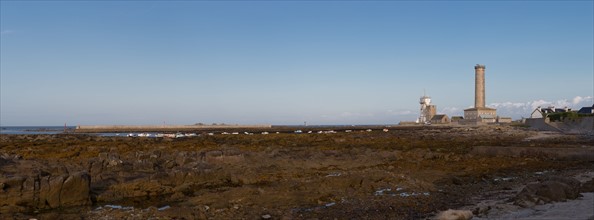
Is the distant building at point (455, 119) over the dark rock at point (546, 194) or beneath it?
over

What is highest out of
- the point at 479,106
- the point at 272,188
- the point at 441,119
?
the point at 479,106

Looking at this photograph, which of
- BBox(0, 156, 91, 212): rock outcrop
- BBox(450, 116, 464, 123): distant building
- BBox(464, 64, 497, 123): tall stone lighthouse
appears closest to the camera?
BBox(0, 156, 91, 212): rock outcrop

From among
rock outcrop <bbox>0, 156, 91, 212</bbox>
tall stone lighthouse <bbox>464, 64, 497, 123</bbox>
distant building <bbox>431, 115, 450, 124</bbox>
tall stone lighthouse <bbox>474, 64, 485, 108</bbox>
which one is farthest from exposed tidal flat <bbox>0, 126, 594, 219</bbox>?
distant building <bbox>431, 115, 450, 124</bbox>

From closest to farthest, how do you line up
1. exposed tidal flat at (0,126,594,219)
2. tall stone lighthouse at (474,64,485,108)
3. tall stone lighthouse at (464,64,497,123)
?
1. exposed tidal flat at (0,126,594,219)
2. tall stone lighthouse at (464,64,497,123)
3. tall stone lighthouse at (474,64,485,108)

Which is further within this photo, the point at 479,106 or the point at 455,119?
the point at 455,119

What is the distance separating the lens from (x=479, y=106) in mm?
127250

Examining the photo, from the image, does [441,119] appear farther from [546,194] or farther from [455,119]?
[546,194]

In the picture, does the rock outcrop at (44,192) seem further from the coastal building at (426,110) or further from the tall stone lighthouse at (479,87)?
the coastal building at (426,110)

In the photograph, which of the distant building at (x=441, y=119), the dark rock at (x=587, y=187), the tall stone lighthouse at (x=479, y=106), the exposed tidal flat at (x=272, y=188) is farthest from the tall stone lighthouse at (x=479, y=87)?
the dark rock at (x=587, y=187)

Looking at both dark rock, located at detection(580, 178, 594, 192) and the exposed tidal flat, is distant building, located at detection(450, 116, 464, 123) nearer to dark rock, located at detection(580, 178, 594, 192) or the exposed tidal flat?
the exposed tidal flat

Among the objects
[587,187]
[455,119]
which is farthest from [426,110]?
[587,187]

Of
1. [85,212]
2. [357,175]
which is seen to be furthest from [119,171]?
[357,175]

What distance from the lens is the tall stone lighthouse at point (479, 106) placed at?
12144 centimetres

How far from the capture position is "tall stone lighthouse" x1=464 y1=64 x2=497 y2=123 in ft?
398
